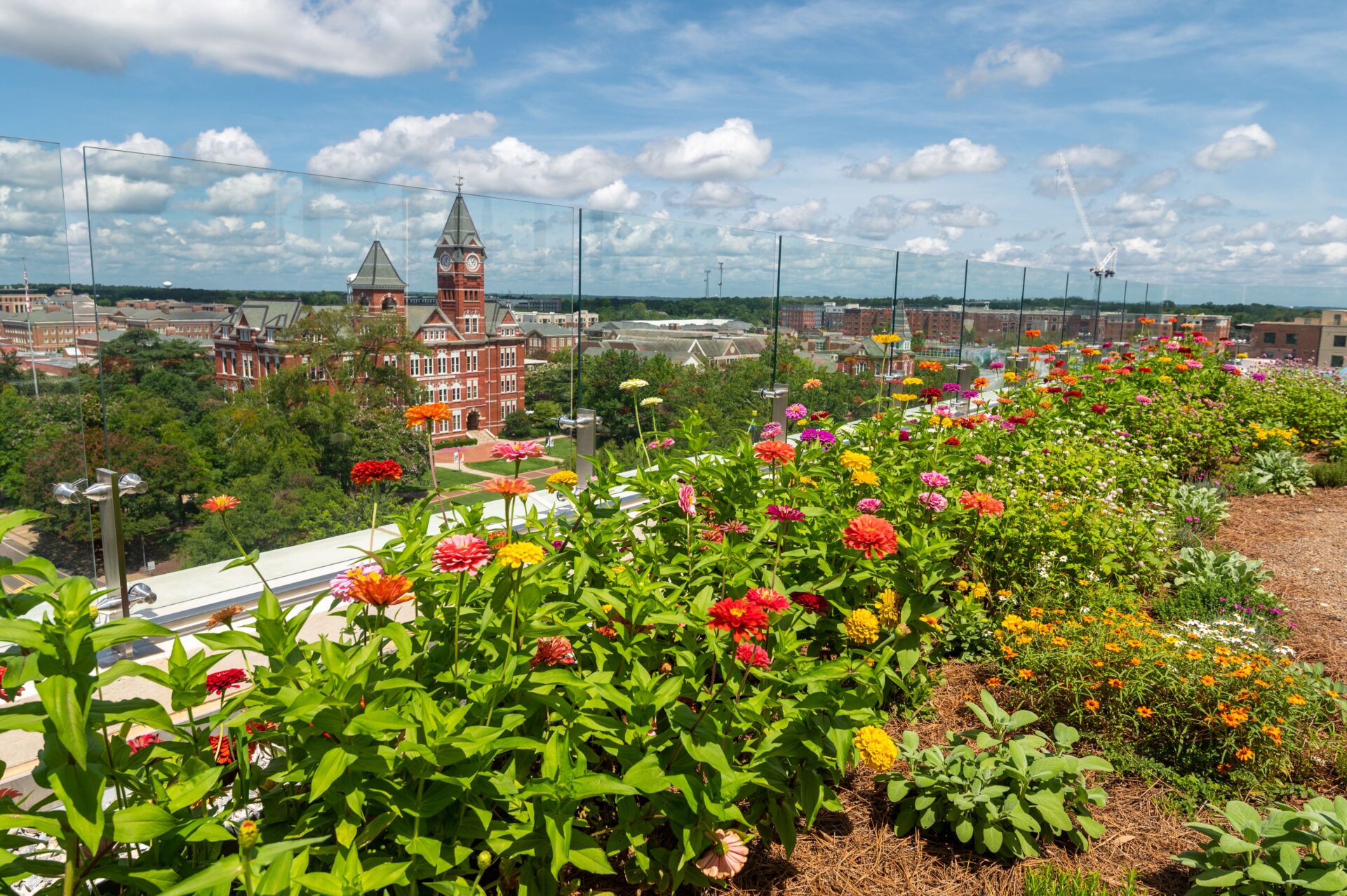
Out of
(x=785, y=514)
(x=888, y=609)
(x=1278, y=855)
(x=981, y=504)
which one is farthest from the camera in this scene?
(x=981, y=504)

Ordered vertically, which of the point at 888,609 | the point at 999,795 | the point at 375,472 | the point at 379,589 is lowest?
the point at 999,795

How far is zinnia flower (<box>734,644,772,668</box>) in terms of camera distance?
176 centimetres

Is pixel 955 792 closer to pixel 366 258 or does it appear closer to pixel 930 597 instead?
pixel 930 597

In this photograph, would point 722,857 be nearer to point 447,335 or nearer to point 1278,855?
point 1278,855

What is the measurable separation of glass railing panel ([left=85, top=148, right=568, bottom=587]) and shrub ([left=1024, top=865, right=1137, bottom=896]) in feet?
6.61

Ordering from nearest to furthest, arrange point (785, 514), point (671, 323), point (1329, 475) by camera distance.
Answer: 1. point (785, 514)
2. point (671, 323)
3. point (1329, 475)

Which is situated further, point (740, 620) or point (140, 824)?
point (740, 620)

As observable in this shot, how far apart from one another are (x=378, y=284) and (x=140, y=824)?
2.64 metres

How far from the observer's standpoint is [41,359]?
2.77 m

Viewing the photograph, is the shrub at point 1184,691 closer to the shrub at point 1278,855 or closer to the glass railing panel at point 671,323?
the shrub at point 1278,855

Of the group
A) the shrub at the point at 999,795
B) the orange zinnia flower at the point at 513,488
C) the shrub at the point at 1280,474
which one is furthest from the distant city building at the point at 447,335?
the shrub at the point at 1280,474

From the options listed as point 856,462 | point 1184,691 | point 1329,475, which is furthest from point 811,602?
point 1329,475

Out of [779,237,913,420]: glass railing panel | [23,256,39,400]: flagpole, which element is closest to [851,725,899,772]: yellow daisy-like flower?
[23,256,39,400]: flagpole

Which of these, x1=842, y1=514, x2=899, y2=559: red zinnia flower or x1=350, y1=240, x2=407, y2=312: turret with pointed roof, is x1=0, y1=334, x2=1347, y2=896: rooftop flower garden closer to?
x1=842, y1=514, x2=899, y2=559: red zinnia flower
